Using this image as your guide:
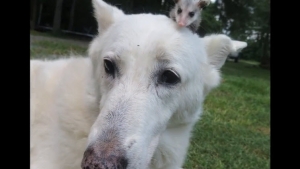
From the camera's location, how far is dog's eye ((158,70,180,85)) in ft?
7.02

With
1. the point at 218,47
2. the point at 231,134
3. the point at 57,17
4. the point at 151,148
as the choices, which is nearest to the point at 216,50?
the point at 218,47

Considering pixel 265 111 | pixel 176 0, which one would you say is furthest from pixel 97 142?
pixel 265 111

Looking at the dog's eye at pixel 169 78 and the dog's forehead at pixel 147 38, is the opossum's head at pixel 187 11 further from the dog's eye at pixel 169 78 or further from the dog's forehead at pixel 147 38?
the dog's eye at pixel 169 78

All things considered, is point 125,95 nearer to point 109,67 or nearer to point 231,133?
point 109,67

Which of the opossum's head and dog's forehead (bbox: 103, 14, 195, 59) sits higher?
the opossum's head

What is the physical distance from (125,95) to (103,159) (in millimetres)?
413

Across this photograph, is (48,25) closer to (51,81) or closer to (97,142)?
(51,81)

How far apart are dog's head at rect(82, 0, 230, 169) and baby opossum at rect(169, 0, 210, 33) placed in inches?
2.0

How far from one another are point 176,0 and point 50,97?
3.63 ft

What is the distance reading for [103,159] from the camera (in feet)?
5.50

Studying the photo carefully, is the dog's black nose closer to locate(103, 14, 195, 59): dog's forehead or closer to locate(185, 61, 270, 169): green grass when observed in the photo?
locate(103, 14, 195, 59): dog's forehead

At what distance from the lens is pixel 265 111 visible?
7250mm

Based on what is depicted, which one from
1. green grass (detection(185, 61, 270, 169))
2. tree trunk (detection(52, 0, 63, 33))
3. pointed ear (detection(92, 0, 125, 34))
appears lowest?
green grass (detection(185, 61, 270, 169))

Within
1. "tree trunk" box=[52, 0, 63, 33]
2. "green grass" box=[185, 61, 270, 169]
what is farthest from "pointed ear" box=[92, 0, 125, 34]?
"tree trunk" box=[52, 0, 63, 33]
